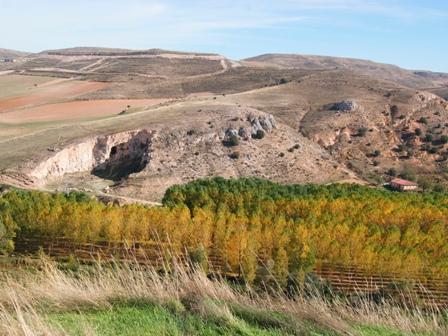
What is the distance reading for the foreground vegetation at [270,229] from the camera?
25.9 metres

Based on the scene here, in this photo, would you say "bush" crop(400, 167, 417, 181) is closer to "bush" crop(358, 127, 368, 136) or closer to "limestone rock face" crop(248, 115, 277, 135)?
"bush" crop(358, 127, 368, 136)

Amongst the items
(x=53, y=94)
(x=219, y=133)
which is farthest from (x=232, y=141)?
(x=53, y=94)

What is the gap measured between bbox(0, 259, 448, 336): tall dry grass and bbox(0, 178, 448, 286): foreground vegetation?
11674mm

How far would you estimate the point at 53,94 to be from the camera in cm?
9512

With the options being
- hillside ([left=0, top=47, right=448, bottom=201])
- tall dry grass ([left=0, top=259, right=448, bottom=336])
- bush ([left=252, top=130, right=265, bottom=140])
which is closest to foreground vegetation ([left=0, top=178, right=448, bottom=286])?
tall dry grass ([left=0, top=259, right=448, bottom=336])

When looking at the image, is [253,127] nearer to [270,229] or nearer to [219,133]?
[219,133]

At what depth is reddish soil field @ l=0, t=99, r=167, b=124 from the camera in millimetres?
74812

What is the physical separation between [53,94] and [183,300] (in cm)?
9280

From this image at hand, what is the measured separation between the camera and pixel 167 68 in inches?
4946

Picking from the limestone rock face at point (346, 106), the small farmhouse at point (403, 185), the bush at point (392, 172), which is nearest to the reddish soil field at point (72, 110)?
the limestone rock face at point (346, 106)

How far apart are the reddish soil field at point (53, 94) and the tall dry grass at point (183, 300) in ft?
262

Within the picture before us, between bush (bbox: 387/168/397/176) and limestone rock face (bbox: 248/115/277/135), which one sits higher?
limestone rock face (bbox: 248/115/277/135)

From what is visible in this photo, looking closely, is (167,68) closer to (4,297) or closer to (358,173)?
(358,173)

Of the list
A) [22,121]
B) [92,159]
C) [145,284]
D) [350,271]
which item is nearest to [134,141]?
[92,159]
